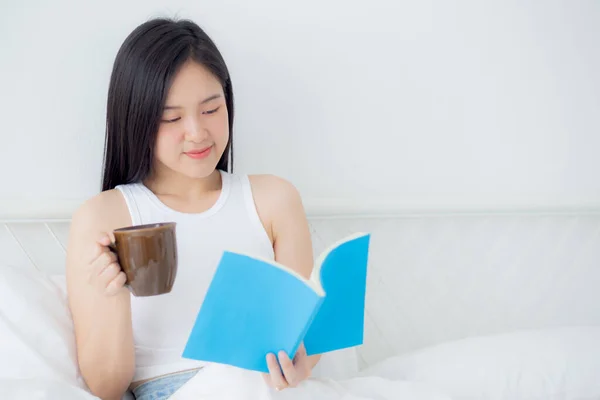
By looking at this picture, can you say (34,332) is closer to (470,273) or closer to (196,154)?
(196,154)

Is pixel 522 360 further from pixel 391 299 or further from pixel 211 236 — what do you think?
pixel 211 236

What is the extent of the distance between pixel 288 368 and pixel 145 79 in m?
0.53

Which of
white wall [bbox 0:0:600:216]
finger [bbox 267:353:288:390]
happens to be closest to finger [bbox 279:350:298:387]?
finger [bbox 267:353:288:390]

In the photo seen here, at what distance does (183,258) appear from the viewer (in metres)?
1.14

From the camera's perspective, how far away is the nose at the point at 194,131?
3.45ft

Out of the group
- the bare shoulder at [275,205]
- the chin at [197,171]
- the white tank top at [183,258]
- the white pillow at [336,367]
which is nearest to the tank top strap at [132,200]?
the white tank top at [183,258]

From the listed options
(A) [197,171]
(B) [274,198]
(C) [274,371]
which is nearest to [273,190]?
(B) [274,198]

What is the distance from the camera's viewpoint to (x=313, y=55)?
143cm

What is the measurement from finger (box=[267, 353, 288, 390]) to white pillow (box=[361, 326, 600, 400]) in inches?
12.9

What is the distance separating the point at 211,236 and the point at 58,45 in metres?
0.50

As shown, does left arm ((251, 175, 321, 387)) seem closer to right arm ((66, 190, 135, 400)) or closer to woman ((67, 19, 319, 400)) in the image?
woman ((67, 19, 319, 400))

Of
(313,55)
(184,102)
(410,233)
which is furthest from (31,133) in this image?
(410,233)

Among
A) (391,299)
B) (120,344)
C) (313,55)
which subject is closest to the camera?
(120,344)

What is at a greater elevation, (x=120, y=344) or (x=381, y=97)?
(x=381, y=97)
